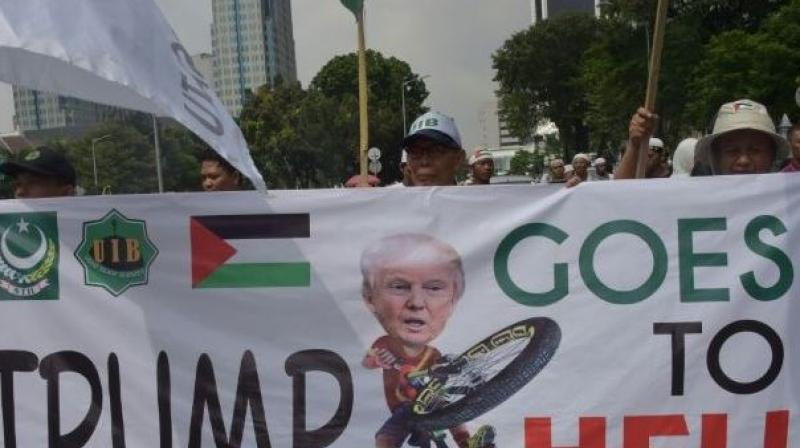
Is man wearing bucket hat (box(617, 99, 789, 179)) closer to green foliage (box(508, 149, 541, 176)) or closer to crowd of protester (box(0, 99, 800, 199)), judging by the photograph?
crowd of protester (box(0, 99, 800, 199))

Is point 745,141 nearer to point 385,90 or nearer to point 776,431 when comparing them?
point 776,431

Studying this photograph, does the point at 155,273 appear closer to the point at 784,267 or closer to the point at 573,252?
the point at 573,252

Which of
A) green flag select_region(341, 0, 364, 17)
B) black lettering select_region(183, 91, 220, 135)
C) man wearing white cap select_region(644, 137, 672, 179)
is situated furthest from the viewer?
man wearing white cap select_region(644, 137, 672, 179)

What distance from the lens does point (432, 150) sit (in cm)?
368

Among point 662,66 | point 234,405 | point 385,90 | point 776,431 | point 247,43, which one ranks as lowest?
point 776,431

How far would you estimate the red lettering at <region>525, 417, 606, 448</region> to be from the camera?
2967 mm

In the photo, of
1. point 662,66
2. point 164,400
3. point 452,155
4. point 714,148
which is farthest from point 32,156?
point 662,66

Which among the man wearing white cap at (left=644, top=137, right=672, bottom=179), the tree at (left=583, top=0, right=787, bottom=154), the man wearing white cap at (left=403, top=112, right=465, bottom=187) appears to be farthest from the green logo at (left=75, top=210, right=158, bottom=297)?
the tree at (left=583, top=0, right=787, bottom=154)

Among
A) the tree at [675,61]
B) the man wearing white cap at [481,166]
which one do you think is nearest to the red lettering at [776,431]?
the man wearing white cap at [481,166]

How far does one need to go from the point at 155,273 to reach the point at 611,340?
145 cm

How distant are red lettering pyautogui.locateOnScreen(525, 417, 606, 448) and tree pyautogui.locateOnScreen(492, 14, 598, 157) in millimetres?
58776

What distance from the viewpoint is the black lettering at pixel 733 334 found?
2.98 metres

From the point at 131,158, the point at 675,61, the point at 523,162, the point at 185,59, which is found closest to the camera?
the point at 185,59

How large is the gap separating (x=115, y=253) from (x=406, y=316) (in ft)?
3.11
